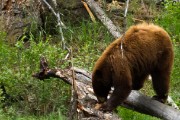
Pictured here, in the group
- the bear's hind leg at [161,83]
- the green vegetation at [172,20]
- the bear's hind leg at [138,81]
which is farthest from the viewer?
the green vegetation at [172,20]

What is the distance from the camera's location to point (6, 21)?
38.2ft

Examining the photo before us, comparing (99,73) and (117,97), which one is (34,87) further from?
(117,97)

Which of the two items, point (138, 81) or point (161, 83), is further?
point (138, 81)

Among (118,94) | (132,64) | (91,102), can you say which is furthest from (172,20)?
(118,94)

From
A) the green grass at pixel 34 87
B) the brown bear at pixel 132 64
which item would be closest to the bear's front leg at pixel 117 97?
the brown bear at pixel 132 64

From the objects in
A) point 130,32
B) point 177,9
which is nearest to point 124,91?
point 130,32

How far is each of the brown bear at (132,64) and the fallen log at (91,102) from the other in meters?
0.17

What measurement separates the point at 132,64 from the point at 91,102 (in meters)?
0.75

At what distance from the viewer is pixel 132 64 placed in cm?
697

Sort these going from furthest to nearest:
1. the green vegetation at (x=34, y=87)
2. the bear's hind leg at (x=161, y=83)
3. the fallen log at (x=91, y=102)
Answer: the green vegetation at (x=34, y=87) < the bear's hind leg at (x=161, y=83) < the fallen log at (x=91, y=102)

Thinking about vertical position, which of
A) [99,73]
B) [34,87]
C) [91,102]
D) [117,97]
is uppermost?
[99,73]

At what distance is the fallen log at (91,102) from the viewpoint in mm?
6617

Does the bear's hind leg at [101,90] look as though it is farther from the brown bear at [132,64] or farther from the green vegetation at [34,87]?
the green vegetation at [34,87]

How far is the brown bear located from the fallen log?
17cm
